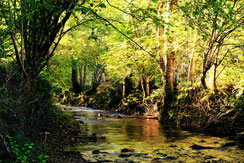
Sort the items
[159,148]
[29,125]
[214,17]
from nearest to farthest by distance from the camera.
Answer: [29,125] → [159,148] → [214,17]

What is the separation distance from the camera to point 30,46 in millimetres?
7109

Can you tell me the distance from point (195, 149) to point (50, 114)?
17.7ft

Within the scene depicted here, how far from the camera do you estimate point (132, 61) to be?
17.8 metres

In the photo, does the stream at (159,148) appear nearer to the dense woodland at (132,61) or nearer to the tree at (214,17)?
the dense woodland at (132,61)

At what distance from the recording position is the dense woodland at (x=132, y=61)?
18.9 feet

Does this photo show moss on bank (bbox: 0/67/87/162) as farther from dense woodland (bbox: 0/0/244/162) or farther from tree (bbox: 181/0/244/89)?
tree (bbox: 181/0/244/89)

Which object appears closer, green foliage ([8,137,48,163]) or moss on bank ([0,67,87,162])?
green foliage ([8,137,48,163])

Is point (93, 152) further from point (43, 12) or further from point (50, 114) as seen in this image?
point (43, 12)

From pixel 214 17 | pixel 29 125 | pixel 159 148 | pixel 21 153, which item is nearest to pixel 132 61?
pixel 214 17

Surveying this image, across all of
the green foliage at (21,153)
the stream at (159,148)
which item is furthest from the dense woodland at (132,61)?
the stream at (159,148)

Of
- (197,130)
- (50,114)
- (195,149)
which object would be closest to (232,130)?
(197,130)

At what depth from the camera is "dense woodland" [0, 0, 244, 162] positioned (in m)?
5.76

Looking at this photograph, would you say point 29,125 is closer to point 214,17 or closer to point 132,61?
point 214,17

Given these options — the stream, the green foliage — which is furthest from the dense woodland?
the stream
